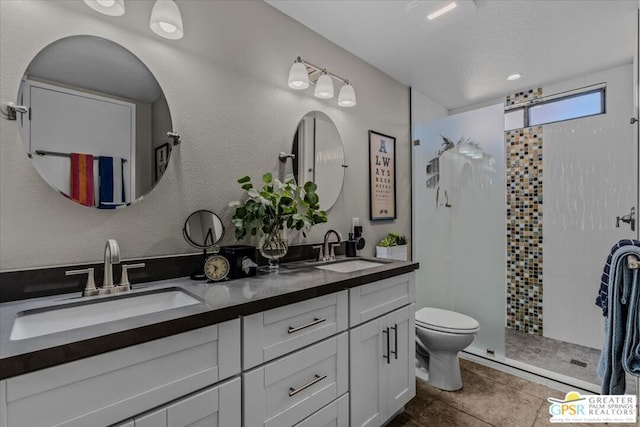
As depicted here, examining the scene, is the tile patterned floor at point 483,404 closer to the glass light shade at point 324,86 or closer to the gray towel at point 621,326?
the gray towel at point 621,326

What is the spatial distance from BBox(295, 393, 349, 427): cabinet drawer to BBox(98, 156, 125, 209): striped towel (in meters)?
1.14

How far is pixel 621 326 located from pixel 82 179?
2370 millimetres

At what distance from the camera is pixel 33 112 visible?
110 cm

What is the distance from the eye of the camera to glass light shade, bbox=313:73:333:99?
1.96 meters

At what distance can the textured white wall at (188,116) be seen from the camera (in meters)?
1.08

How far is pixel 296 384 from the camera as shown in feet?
3.92

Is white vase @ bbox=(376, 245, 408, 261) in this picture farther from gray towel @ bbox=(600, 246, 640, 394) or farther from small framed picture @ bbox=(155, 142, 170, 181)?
small framed picture @ bbox=(155, 142, 170, 181)

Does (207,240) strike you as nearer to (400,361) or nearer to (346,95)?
(400,361)

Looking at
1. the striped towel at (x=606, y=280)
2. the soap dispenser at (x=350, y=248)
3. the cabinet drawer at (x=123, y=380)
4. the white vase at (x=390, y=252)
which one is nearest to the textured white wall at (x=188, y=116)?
the soap dispenser at (x=350, y=248)

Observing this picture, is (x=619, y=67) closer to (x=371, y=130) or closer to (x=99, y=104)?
(x=371, y=130)

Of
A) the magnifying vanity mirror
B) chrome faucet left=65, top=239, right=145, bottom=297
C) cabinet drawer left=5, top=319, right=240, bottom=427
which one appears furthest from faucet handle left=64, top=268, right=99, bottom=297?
cabinet drawer left=5, top=319, right=240, bottom=427

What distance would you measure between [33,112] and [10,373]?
0.91m

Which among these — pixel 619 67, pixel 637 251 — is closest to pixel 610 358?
pixel 637 251

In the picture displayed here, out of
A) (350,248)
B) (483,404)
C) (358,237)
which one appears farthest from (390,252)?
(483,404)
